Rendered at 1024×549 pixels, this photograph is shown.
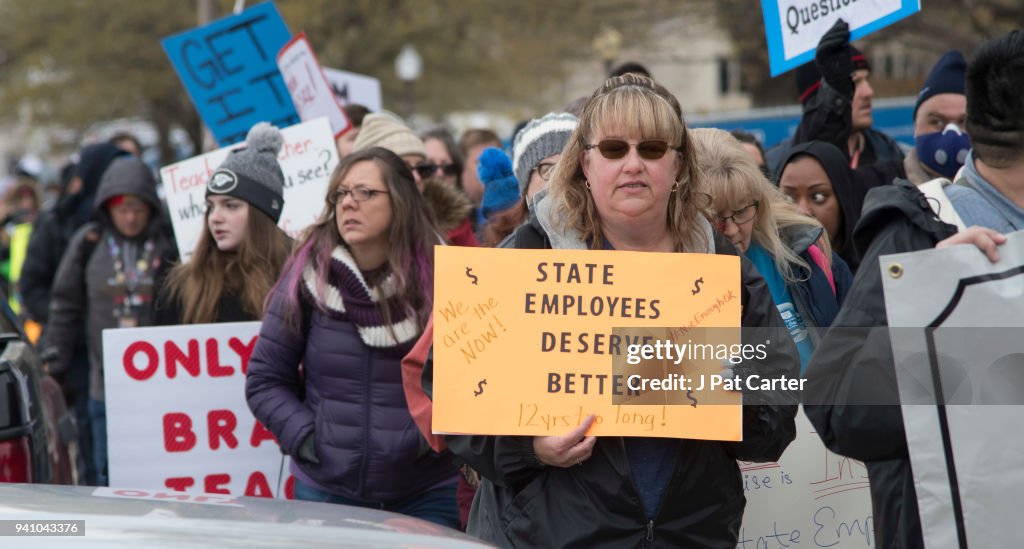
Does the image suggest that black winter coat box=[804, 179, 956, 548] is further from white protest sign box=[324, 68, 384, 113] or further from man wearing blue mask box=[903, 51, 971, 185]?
white protest sign box=[324, 68, 384, 113]

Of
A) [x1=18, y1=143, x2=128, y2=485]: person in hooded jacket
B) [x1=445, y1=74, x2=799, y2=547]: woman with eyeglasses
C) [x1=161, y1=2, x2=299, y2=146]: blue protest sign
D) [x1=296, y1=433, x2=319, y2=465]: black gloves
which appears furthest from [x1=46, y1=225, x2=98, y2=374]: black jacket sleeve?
[x1=445, y1=74, x2=799, y2=547]: woman with eyeglasses

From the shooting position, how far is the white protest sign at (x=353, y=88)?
9.93 m

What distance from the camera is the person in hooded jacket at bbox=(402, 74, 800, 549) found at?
334 cm

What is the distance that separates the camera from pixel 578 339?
11.1 ft

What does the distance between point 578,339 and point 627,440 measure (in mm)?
281

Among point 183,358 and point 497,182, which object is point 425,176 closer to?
point 497,182

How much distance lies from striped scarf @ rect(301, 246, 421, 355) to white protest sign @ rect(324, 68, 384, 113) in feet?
16.7

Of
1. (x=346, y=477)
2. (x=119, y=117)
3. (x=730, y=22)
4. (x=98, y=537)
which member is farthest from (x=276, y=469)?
(x=119, y=117)

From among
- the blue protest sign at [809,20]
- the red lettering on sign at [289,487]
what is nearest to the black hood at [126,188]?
the red lettering on sign at [289,487]

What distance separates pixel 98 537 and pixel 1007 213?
2124mm

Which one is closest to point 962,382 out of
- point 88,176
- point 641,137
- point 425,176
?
point 641,137

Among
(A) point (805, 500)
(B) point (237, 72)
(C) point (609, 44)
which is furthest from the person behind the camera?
(C) point (609, 44)

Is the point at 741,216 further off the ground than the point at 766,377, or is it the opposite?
the point at 741,216

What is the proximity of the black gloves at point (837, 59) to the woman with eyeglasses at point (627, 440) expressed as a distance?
2066 mm
